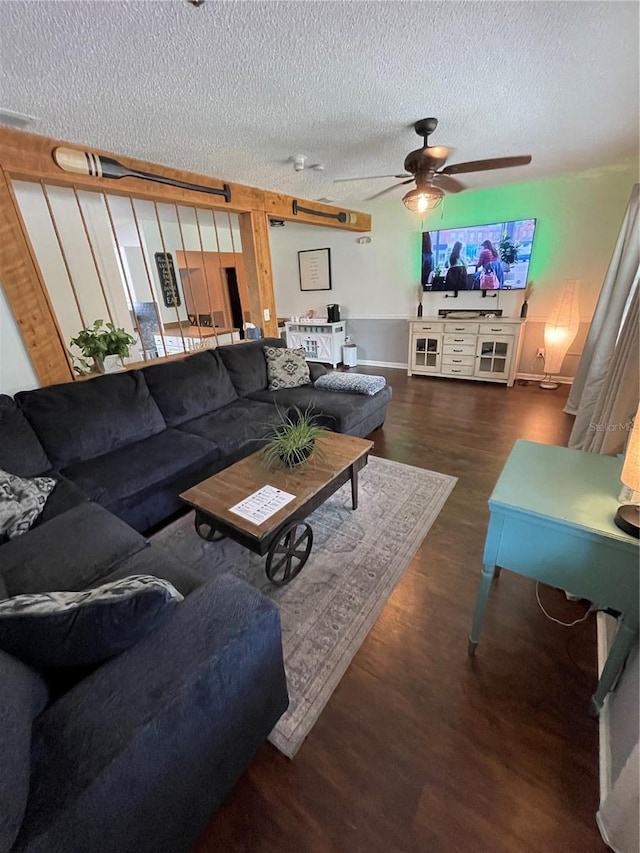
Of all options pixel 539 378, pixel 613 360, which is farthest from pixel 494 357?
pixel 613 360

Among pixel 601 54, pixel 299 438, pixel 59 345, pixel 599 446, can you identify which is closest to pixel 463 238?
pixel 601 54

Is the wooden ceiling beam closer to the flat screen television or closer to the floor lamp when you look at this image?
the flat screen television

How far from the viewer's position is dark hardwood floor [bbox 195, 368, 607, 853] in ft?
3.30

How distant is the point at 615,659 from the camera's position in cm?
115

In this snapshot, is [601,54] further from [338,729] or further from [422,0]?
[338,729]

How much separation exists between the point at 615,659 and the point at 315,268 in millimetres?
6022

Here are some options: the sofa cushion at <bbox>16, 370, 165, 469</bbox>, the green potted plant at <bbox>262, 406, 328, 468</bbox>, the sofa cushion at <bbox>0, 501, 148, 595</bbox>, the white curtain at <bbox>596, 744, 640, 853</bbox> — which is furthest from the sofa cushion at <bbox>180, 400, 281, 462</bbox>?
the white curtain at <bbox>596, 744, 640, 853</bbox>

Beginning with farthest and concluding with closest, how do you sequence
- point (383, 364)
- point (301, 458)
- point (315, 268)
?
point (315, 268) < point (383, 364) < point (301, 458)

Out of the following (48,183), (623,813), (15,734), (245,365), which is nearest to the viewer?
(15,734)

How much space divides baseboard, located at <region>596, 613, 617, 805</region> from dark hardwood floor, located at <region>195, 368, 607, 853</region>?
0.02m

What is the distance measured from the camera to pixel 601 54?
65.4 inches

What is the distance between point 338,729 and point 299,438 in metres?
1.32

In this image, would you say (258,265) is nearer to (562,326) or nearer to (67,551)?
(67,551)

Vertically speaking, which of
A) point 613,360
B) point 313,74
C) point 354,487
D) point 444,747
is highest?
point 313,74
